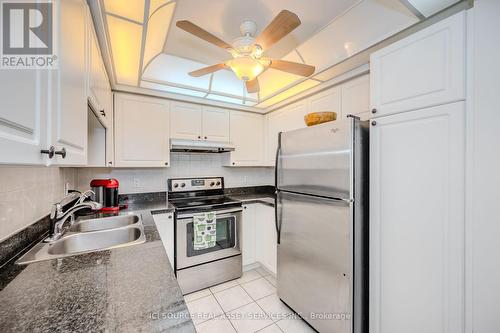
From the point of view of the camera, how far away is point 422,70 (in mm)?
1152

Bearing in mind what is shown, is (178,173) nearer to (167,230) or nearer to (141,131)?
(141,131)

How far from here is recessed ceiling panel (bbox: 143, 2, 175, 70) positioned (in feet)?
4.50

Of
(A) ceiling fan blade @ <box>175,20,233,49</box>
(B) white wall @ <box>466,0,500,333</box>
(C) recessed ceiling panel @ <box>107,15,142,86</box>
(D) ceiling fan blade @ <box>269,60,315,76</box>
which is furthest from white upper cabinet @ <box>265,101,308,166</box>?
(C) recessed ceiling panel @ <box>107,15,142,86</box>

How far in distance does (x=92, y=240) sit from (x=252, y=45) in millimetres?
1610

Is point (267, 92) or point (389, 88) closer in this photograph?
point (389, 88)

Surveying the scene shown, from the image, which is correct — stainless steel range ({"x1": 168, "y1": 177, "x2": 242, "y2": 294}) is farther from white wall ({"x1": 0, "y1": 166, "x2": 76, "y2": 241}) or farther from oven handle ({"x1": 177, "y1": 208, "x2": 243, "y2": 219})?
white wall ({"x1": 0, "y1": 166, "x2": 76, "y2": 241})

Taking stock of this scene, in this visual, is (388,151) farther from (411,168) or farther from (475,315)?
(475,315)

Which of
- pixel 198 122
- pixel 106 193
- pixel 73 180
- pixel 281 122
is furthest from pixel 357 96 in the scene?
pixel 73 180

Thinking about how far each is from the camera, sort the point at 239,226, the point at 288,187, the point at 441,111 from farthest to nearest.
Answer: the point at 239,226 < the point at 288,187 < the point at 441,111

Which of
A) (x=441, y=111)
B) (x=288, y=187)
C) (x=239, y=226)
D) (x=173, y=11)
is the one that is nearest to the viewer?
(x=441, y=111)

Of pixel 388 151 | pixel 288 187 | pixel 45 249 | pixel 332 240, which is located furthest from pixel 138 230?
pixel 388 151

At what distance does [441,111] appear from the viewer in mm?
1078

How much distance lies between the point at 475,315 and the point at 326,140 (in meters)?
1.16

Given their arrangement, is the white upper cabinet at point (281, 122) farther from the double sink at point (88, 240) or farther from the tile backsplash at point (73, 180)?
the double sink at point (88, 240)
